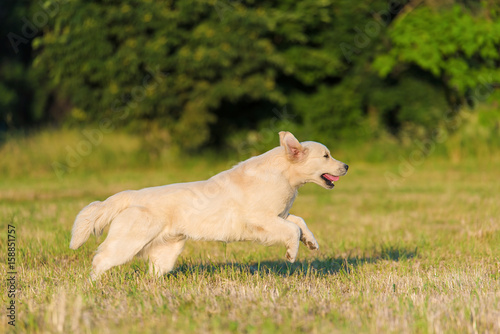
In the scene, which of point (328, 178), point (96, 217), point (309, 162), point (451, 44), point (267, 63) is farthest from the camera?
point (267, 63)

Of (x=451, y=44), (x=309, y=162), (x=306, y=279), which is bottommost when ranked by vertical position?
(x=451, y=44)

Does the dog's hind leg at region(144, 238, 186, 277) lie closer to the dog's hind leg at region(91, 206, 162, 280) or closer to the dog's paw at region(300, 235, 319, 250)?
the dog's hind leg at region(91, 206, 162, 280)

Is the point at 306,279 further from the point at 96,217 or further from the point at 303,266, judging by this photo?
the point at 96,217

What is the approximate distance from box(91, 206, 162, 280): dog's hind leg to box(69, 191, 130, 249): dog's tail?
22 centimetres

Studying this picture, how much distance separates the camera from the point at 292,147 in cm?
607

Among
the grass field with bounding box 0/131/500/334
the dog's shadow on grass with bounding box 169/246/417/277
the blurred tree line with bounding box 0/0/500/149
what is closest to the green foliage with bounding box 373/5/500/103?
the blurred tree line with bounding box 0/0/500/149

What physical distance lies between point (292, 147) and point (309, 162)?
9.1 inches

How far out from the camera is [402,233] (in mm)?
9539

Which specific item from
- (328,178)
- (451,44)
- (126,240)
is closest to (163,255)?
(126,240)

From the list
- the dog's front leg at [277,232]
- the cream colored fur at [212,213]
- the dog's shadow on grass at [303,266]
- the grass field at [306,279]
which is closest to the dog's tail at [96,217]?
the cream colored fur at [212,213]

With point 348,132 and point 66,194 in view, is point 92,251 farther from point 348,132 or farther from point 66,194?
point 348,132

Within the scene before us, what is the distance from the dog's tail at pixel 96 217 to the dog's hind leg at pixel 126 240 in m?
0.22

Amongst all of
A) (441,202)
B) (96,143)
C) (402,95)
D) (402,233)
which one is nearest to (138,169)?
(96,143)

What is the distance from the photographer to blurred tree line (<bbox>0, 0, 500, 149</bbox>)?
18.8 metres
